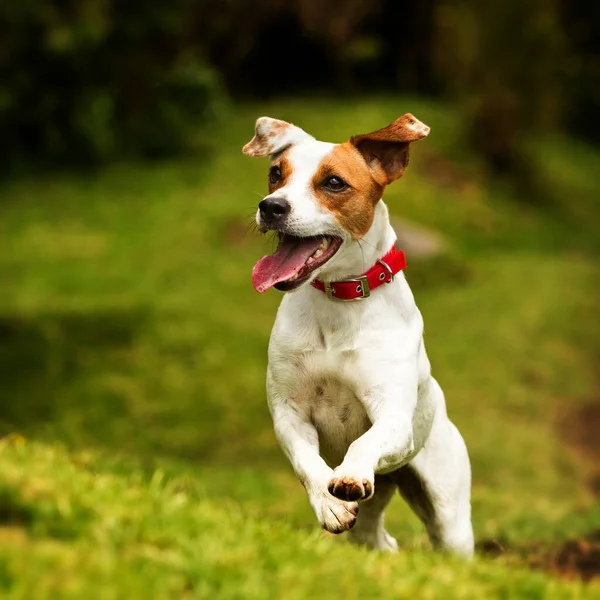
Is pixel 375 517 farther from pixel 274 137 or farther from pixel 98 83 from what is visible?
pixel 98 83

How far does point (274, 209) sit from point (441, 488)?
6.57ft

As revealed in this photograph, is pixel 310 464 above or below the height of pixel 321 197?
below

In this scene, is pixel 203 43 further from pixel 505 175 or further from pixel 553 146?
pixel 553 146

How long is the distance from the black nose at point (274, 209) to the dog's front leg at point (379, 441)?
3.21ft

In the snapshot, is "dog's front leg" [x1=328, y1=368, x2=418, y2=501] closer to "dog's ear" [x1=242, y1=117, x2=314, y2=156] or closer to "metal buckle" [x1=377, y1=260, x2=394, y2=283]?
"metal buckle" [x1=377, y1=260, x2=394, y2=283]

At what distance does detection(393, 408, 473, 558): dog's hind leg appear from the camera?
571 cm

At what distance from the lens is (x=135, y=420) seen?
13.6 metres

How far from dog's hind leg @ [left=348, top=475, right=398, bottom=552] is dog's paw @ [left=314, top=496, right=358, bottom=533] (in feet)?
3.89

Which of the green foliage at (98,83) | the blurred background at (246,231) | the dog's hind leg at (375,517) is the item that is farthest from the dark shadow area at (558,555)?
the green foliage at (98,83)

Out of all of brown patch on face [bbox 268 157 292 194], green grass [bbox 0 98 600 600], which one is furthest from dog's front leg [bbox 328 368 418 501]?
brown patch on face [bbox 268 157 292 194]

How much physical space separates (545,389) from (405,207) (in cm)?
837

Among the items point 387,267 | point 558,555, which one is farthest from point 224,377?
point 387,267

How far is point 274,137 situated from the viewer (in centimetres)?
572

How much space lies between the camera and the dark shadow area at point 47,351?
13430mm
